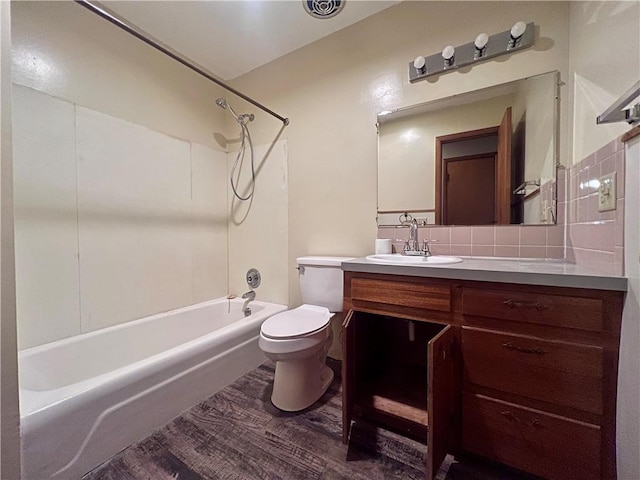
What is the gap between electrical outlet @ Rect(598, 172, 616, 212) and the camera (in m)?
0.86

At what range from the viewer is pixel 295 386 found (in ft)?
4.58

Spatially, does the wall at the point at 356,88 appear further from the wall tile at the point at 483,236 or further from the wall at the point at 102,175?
the wall at the point at 102,175

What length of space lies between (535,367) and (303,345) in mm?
937

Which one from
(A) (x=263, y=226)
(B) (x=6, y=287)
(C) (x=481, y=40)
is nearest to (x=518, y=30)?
(C) (x=481, y=40)

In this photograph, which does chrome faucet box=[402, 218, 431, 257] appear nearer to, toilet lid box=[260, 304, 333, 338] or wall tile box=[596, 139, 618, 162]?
toilet lid box=[260, 304, 333, 338]

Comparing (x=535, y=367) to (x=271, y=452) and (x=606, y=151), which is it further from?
(x=271, y=452)

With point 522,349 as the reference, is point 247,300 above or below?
below

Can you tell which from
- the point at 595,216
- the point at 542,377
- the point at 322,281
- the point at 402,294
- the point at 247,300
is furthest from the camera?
the point at 247,300

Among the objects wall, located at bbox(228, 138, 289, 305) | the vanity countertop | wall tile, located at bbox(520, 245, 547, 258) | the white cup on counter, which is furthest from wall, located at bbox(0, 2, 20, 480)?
wall tile, located at bbox(520, 245, 547, 258)

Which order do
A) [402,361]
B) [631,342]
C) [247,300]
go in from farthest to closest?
[247,300] < [402,361] < [631,342]

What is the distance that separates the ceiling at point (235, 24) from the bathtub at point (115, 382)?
2.03 metres

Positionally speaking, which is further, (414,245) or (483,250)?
(414,245)

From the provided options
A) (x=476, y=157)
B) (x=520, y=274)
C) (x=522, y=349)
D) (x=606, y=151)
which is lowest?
(x=522, y=349)

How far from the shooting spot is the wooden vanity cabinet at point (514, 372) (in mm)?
819
